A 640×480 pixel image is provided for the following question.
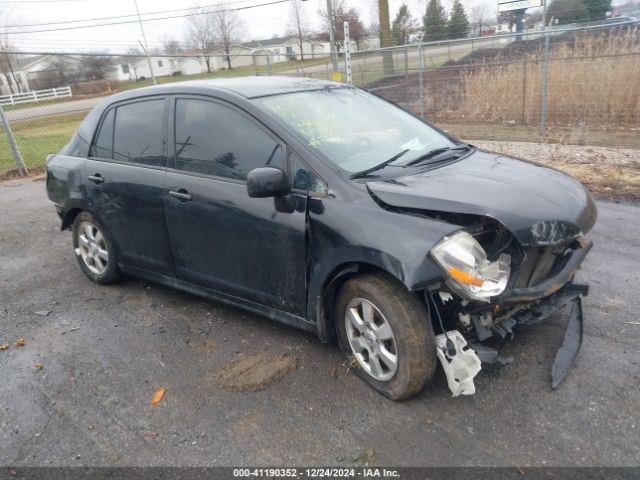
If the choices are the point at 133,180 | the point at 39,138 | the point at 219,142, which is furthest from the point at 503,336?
the point at 39,138

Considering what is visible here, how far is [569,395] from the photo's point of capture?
2.82m

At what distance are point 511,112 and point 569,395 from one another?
10232 mm

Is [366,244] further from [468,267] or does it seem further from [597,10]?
[597,10]

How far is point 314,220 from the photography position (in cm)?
304

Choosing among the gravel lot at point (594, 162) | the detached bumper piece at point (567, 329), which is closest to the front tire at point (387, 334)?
the detached bumper piece at point (567, 329)

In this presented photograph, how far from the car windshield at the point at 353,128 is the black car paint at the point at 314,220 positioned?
5.1 inches

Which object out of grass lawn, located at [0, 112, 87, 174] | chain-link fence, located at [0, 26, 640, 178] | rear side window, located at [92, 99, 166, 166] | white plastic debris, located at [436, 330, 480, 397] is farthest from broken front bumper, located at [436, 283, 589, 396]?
grass lawn, located at [0, 112, 87, 174]

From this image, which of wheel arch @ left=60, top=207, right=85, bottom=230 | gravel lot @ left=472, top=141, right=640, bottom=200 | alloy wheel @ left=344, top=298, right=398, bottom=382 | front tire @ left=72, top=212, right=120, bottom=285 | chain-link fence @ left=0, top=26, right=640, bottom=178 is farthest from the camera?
chain-link fence @ left=0, top=26, right=640, bottom=178

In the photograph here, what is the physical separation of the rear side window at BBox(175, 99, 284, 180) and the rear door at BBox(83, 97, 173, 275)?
0.22 meters

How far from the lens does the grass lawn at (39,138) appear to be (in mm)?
12555

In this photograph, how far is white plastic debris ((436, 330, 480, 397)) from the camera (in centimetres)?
266

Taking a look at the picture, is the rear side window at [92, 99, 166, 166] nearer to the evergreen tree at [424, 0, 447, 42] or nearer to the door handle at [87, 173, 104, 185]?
the door handle at [87, 173, 104, 185]

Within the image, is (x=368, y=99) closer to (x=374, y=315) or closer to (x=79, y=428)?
(x=374, y=315)

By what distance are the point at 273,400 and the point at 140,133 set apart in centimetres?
238
